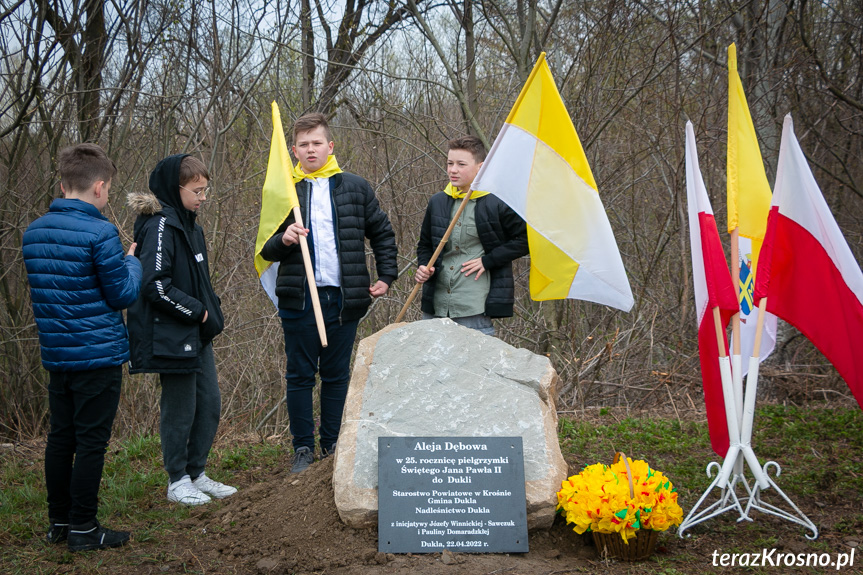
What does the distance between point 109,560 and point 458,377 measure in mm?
1940

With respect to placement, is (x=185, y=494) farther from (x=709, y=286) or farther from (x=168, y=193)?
(x=709, y=286)

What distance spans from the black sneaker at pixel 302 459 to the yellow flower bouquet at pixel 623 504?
174 cm

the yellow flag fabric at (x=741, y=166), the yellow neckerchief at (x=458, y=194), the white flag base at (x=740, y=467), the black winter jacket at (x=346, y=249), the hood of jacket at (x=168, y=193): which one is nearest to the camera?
the white flag base at (x=740, y=467)

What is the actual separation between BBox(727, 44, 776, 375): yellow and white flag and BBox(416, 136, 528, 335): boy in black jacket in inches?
50.4

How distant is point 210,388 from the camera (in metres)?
4.42

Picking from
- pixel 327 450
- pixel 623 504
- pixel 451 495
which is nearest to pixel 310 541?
pixel 451 495

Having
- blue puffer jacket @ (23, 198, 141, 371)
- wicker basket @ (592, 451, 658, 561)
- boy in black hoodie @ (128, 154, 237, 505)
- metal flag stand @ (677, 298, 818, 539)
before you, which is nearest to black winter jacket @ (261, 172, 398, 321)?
boy in black hoodie @ (128, 154, 237, 505)

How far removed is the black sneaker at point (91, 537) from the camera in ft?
11.8

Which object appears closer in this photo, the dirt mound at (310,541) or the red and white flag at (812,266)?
the dirt mound at (310,541)

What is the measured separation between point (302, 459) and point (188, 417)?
29.4 inches

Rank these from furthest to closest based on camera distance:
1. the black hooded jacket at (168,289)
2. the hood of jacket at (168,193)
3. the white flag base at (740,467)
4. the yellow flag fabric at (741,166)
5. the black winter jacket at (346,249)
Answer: the black winter jacket at (346,249) < the hood of jacket at (168,193) < the black hooded jacket at (168,289) < the yellow flag fabric at (741,166) < the white flag base at (740,467)

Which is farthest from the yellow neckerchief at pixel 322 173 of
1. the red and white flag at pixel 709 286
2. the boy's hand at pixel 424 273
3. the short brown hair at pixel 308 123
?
the red and white flag at pixel 709 286

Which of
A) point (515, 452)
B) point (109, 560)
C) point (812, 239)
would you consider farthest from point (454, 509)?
point (812, 239)

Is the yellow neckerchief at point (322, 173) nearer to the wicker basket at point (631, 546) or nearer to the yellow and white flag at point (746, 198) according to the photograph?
the yellow and white flag at point (746, 198)
